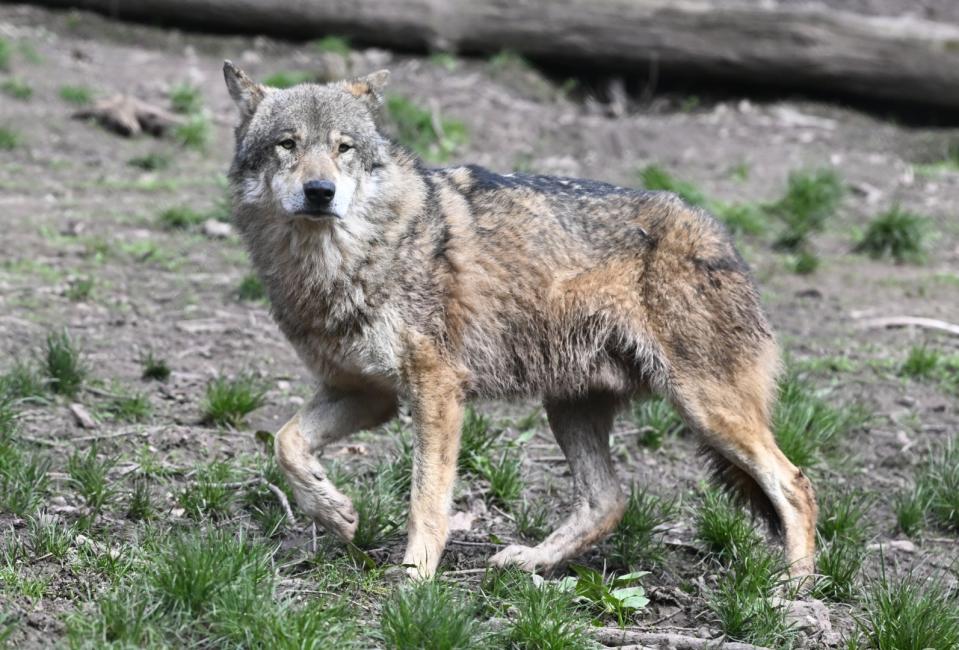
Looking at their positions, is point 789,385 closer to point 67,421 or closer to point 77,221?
point 67,421

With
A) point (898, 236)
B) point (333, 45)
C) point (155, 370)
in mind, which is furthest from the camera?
point (333, 45)

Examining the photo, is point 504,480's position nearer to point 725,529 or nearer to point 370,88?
point 725,529

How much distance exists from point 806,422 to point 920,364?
62.9 inches

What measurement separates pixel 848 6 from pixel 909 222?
235 inches

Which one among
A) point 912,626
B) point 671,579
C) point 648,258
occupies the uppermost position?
point 648,258

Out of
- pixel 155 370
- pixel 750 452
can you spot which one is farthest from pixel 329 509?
pixel 155 370

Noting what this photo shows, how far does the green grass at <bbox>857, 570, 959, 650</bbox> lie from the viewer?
4660 millimetres

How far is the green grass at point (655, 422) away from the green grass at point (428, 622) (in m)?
2.80

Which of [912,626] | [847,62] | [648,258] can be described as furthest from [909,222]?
[912,626]

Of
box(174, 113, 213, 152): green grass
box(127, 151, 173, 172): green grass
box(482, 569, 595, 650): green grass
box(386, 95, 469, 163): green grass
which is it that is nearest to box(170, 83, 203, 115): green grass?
box(174, 113, 213, 152): green grass

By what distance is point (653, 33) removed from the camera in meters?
13.7

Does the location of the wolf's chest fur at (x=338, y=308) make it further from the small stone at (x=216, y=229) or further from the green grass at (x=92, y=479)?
the small stone at (x=216, y=229)

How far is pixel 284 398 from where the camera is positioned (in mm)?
7141

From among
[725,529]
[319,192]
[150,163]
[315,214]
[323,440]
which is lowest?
[725,529]
